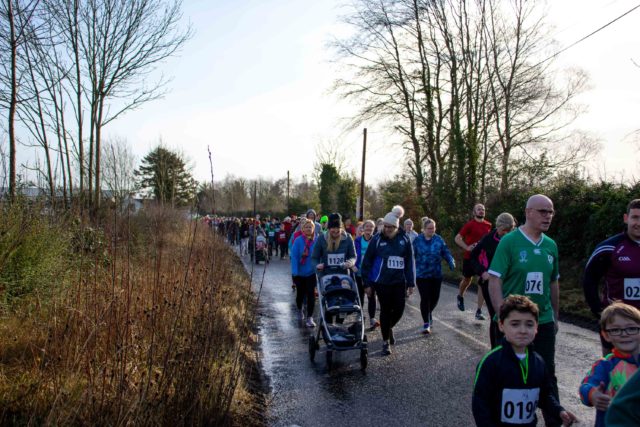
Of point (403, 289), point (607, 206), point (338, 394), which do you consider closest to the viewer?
point (338, 394)

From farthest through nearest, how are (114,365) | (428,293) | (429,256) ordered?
(429,256) < (428,293) < (114,365)

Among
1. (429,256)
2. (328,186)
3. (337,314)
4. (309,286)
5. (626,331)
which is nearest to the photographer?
(626,331)

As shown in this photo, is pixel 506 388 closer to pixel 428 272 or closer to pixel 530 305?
pixel 530 305

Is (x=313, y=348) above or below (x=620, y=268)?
below

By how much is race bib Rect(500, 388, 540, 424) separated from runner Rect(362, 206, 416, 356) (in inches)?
192

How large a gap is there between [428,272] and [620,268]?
17.3 feet

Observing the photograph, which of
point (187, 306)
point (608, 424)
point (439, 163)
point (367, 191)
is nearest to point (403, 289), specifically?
point (187, 306)

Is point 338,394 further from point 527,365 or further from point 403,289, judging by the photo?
point 527,365

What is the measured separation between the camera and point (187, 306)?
18.5 ft

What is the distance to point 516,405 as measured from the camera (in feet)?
12.0

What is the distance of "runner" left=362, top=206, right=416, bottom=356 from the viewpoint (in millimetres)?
8578

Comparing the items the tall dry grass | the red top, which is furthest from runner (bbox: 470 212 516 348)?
the tall dry grass

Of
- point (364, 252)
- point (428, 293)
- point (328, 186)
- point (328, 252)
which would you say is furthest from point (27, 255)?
point (328, 186)

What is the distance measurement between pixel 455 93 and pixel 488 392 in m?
30.1
